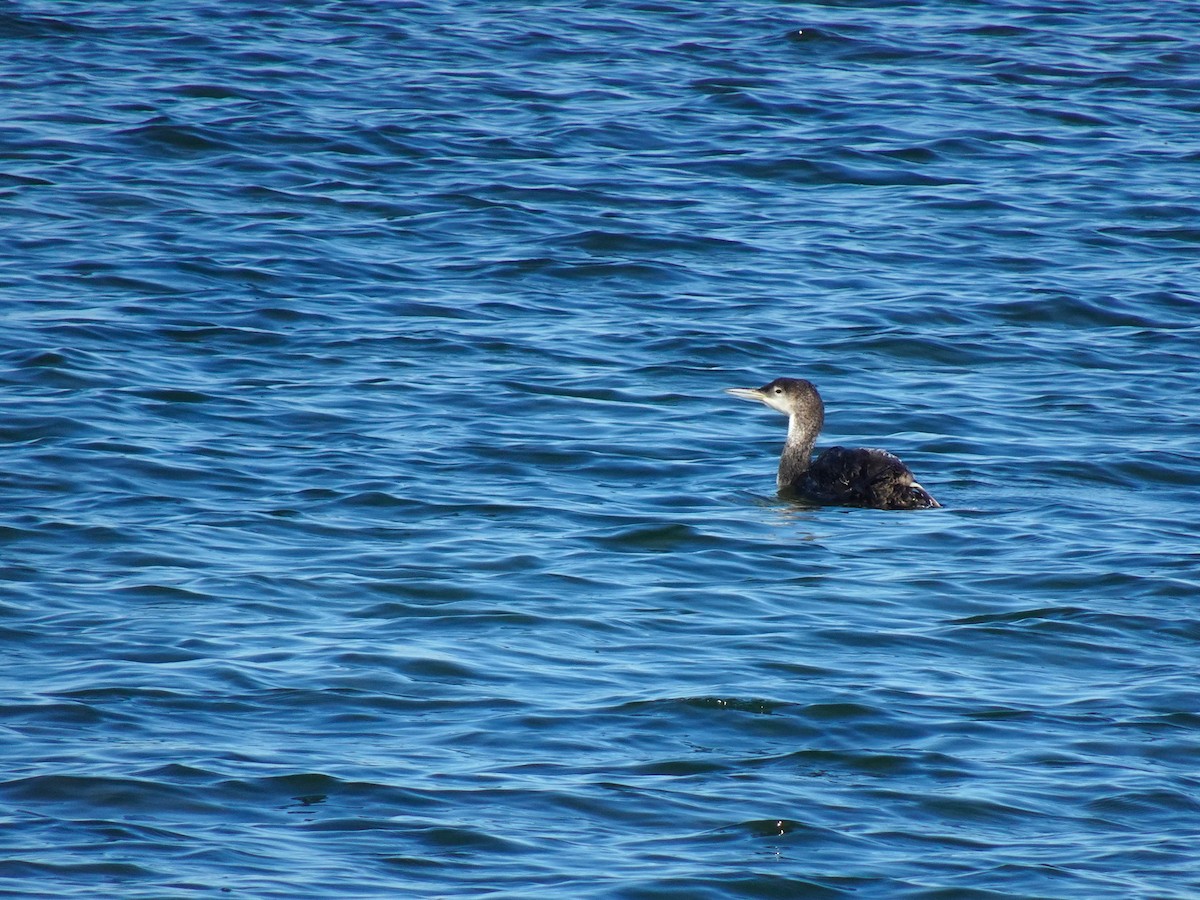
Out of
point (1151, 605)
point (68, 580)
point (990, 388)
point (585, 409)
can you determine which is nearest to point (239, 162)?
point (585, 409)

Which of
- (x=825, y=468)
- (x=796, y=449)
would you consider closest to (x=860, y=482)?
(x=825, y=468)

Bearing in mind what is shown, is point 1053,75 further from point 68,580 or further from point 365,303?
point 68,580

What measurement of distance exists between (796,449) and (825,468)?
51 centimetres

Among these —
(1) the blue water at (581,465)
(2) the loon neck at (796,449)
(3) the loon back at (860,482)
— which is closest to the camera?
(1) the blue water at (581,465)

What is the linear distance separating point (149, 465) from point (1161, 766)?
21.0 feet

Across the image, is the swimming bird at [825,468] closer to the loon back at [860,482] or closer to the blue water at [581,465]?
the loon back at [860,482]

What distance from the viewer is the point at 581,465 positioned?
1259 cm

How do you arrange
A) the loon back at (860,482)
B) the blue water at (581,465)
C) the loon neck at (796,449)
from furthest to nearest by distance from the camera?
the loon neck at (796,449), the loon back at (860,482), the blue water at (581,465)

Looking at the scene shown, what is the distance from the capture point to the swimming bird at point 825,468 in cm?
1198

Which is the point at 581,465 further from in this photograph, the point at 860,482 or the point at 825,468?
the point at 860,482

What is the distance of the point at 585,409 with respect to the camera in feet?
45.2

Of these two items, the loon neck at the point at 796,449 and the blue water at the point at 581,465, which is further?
the loon neck at the point at 796,449

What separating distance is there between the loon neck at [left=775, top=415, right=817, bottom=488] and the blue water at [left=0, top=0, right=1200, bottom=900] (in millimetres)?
143

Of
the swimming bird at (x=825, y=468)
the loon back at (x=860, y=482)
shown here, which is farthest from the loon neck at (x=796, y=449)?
the loon back at (x=860, y=482)
